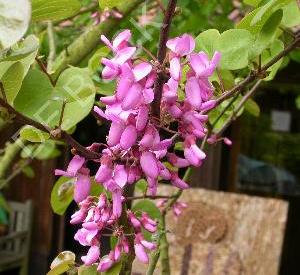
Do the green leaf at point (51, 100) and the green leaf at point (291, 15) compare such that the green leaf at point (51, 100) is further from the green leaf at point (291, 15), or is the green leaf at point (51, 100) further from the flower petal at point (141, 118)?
the green leaf at point (291, 15)

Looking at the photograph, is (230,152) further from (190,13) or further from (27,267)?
(190,13)

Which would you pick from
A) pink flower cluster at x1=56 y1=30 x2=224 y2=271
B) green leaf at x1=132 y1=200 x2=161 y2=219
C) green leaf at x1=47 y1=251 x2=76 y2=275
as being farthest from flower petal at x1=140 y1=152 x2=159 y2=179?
green leaf at x1=132 y1=200 x2=161 y2=219

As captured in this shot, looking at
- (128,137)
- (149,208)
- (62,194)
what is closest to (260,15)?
(128,137)

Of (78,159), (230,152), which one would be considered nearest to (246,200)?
(78,159)

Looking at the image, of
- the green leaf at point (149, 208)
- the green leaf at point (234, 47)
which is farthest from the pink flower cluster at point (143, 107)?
the green leaf at point (149, 208)

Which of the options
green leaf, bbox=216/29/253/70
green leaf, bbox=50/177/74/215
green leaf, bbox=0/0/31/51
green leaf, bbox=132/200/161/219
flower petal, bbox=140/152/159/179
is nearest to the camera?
green leaf, bbox=0/0/31/51

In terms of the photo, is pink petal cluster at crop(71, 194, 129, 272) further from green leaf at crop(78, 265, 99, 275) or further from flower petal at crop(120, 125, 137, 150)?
flower petal at crop(120, 125, 137, 150)

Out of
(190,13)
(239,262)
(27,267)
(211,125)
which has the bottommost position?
(27,267)
